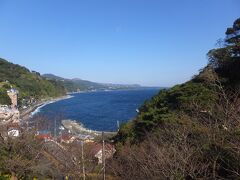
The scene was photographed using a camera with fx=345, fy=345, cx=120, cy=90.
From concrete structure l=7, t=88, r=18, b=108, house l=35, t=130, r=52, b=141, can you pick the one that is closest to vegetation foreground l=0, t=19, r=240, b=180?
house l=35, t=130, r=52, b=141

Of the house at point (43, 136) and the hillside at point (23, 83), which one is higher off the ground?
the hillside at point (23, 83)

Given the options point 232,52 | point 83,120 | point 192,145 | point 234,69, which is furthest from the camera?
point 83,120

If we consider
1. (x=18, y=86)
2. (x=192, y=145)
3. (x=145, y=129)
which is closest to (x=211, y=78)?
(x=145, y=129)

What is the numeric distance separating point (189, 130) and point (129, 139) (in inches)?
310

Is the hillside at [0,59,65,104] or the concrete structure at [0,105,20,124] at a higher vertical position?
the hillside at [0,59,65,104]

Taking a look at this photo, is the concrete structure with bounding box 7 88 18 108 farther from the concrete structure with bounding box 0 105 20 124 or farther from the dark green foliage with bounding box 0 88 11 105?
the concrete structure with bounding box 0 105 20 124

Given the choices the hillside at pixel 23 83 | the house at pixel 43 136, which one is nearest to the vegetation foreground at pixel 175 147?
the house at pixel 43 136

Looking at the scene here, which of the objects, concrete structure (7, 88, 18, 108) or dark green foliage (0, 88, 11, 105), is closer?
dark green foliage (0, 88, 11, 105)

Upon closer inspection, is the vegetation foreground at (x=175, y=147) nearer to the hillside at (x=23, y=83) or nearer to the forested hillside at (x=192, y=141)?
the forested hillside at (x=192, y=141)

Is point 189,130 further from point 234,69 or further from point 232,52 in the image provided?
point 232,52

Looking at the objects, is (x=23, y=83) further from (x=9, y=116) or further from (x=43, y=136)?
(x=43, y=136)

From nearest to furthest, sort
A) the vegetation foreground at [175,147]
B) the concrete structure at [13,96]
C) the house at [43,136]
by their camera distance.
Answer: the vegetation foreground at [175,147] < the house at [43,136] < the concrete structure at [13,96]

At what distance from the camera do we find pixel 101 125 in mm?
47750

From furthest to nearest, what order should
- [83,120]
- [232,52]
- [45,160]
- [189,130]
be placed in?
[83,120] < [232,52] < [45,160] < [189,130]
